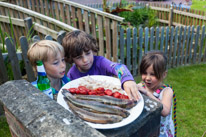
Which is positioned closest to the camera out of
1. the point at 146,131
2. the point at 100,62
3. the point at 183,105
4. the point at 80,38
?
the point at 146,131

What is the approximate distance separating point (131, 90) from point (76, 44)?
86 centimetres

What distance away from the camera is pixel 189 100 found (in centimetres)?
470

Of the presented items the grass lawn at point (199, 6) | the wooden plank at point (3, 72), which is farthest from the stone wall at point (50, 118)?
the grass lawn at point (199, 6)

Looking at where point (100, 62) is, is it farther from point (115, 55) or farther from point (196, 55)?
point (196, 55)

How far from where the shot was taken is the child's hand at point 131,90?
143cm

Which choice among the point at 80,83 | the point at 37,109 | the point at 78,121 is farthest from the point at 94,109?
the point at 80,83

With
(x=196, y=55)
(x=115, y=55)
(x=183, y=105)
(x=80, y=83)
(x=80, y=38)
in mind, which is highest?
(x=80, y=38)

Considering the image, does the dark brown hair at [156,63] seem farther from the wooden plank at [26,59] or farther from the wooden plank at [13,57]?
the wooden plank at [13,57]

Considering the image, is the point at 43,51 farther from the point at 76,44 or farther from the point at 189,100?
the point at 189,100

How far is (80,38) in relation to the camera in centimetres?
207

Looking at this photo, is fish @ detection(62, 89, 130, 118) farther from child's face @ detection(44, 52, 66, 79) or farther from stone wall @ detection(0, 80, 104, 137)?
child's face @ detection(44, 52, 66, 79)

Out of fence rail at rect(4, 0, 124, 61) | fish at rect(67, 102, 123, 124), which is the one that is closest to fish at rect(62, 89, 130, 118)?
fish at rect(67, 102, 123, 124)

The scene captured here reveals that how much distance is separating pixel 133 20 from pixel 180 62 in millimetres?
3646

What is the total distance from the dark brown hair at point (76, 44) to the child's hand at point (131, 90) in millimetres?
699
